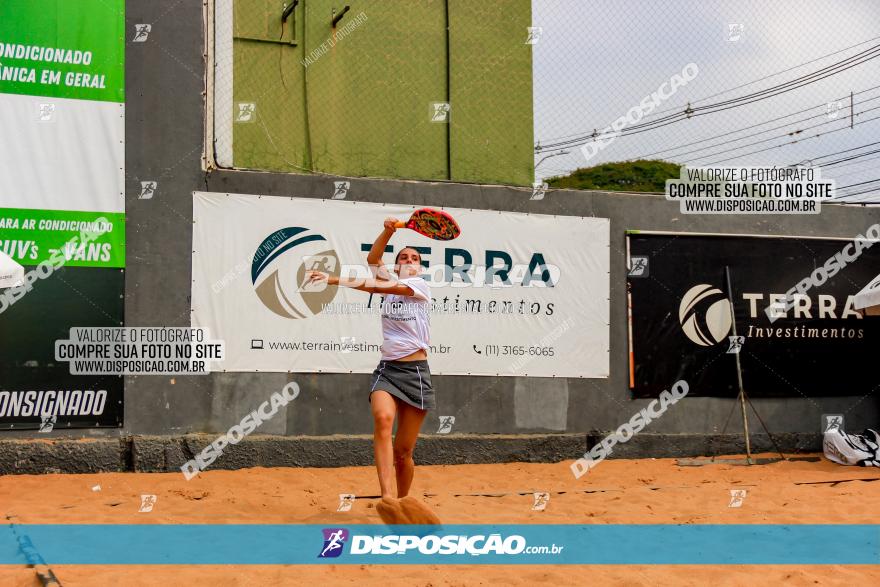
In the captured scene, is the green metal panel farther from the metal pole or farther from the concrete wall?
the metal pole

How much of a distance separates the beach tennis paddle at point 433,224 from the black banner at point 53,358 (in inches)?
128

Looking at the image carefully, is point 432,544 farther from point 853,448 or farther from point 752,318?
point 752,318

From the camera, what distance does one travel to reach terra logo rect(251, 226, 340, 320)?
31.4 feet

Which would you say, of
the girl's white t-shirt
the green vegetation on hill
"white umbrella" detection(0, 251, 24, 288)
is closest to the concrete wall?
"white umbrella" detection(0, 251, 24, 288)

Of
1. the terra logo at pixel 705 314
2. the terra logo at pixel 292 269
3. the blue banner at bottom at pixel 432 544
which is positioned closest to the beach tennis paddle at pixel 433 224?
the terra logo at pixel 292 269

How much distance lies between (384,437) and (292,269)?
12.7ft

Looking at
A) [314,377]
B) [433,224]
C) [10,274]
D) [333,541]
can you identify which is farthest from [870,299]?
[10,274]

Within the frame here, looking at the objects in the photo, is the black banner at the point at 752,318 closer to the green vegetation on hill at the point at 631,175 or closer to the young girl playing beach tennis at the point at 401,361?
the green vegetation on hill at the point at 631,175

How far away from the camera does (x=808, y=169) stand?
38.2ft

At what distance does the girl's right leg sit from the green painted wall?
711cm

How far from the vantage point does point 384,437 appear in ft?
20.4

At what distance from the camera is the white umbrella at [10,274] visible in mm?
7797
